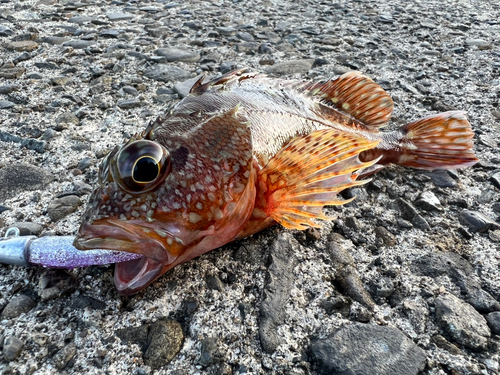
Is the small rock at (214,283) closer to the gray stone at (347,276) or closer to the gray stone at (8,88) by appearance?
the gray stone at (347,276)

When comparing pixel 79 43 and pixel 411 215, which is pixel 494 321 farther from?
pixel 79 43

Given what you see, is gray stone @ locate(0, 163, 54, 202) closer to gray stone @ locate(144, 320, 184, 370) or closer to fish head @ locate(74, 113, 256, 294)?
fish head @ locate(74, 113, 256, 294)

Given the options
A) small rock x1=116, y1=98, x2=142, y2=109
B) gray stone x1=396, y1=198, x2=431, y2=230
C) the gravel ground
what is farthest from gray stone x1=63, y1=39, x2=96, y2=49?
gray stone x1=396, y1=198, x2=431, y2=230

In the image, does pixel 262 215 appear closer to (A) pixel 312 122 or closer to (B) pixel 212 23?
(A) pixel 312 122

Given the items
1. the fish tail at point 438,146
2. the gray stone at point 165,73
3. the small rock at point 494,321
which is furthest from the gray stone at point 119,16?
the small rock at point 494,321

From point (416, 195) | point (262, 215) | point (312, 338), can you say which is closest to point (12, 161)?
point (262, 215)
